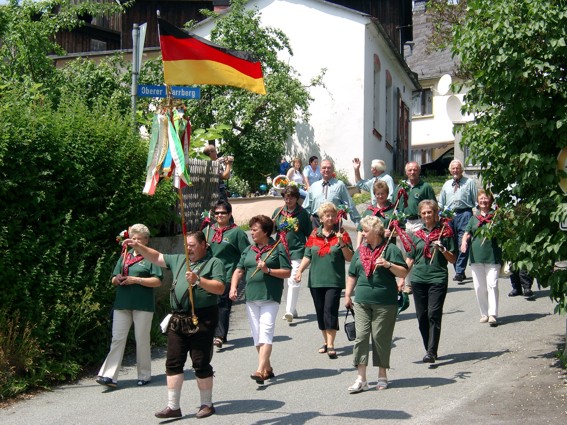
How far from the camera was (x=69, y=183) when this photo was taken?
35.6 feet

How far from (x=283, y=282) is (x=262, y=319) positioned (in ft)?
2.52

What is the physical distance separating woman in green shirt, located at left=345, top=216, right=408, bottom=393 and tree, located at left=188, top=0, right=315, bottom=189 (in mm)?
14997

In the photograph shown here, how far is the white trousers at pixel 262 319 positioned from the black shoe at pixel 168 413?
4.88ft

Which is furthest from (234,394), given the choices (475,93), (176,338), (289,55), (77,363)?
(289,55)

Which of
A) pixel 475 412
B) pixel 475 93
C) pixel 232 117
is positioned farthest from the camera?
pixel 232 117

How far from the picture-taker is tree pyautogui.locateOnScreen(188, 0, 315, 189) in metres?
24.4

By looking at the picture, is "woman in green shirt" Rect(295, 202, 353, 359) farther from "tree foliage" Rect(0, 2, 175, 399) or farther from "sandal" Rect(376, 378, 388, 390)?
"tree foliage" Rect(0, 2, 175, 399)

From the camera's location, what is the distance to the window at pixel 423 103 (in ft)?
158

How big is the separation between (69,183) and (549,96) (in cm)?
546

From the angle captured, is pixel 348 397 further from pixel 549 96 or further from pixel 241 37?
pixel 241 37

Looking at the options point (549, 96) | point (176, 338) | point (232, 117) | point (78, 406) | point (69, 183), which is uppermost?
point (232, 117)

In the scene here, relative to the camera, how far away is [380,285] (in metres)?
9.40

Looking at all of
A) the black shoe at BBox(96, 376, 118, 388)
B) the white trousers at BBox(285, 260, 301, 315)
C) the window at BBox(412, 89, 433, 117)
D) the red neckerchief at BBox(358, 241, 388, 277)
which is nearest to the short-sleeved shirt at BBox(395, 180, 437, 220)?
the white trousers at BBox(285, 260, 301, 315)

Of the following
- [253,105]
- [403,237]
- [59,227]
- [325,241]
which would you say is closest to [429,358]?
[403,237]
